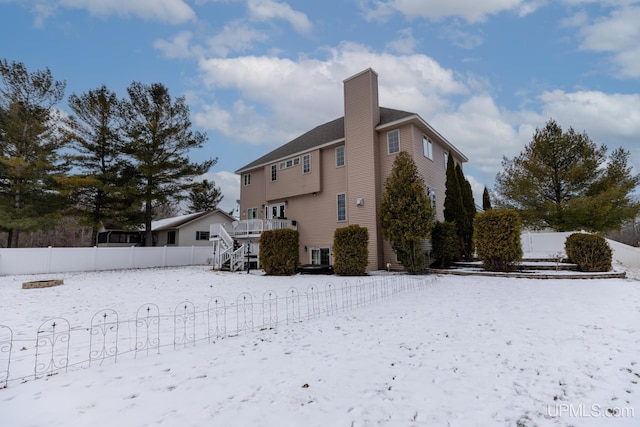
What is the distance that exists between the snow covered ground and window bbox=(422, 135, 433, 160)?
10.7 m

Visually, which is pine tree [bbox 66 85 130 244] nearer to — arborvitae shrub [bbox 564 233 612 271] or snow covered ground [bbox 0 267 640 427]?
snow covered ground [bbox 0 267 640 427]

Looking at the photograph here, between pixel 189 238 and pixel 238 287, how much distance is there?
20668 mm

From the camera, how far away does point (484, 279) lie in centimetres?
1071

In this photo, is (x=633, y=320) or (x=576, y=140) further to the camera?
(x=576, y=140)

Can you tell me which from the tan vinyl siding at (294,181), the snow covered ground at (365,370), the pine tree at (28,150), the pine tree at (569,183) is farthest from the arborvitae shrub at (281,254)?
the pine tree at (569,183)

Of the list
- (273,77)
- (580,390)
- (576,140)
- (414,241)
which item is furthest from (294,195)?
(576,140)

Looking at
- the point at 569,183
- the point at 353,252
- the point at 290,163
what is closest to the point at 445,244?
the point at 353,252

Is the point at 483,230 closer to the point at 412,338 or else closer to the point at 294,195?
the point at 412,338

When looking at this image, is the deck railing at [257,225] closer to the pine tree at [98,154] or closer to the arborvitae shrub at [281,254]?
the arborvitae shrub at [281,254]

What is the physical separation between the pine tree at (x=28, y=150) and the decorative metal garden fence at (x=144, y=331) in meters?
18.0

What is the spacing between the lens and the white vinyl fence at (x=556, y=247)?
17.7m

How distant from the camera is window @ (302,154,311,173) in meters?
18.8

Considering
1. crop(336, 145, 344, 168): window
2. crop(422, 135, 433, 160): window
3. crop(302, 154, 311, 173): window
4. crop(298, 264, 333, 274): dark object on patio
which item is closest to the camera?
crop(298, 264, 333, 274): dark object on patio

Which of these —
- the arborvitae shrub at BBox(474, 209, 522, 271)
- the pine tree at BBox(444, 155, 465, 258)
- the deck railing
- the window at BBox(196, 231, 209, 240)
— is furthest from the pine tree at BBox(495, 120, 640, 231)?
the window at BBox(196, 231, 209, 240)
